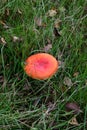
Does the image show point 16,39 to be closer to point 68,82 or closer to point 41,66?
point 41,66

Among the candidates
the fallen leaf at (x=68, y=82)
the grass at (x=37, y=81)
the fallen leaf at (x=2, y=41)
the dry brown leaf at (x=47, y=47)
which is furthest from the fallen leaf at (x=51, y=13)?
the fallen leaf at (x=68, y=82)

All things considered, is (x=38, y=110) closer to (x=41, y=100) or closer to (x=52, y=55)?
(x=41, y=100)

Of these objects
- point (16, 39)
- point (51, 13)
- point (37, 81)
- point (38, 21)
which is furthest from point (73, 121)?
point (51, 13)

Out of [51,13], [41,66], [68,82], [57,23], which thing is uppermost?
[51,13]

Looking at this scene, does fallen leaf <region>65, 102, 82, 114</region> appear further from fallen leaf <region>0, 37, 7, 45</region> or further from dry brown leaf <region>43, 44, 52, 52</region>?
fallen leaf <region>0, 37, 7, 45</region>

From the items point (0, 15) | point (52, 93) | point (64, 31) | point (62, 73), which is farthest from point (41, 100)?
point (0, 15)

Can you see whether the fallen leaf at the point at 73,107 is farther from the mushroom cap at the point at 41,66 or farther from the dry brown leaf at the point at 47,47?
the dry brown leaf at the point at 47,47
